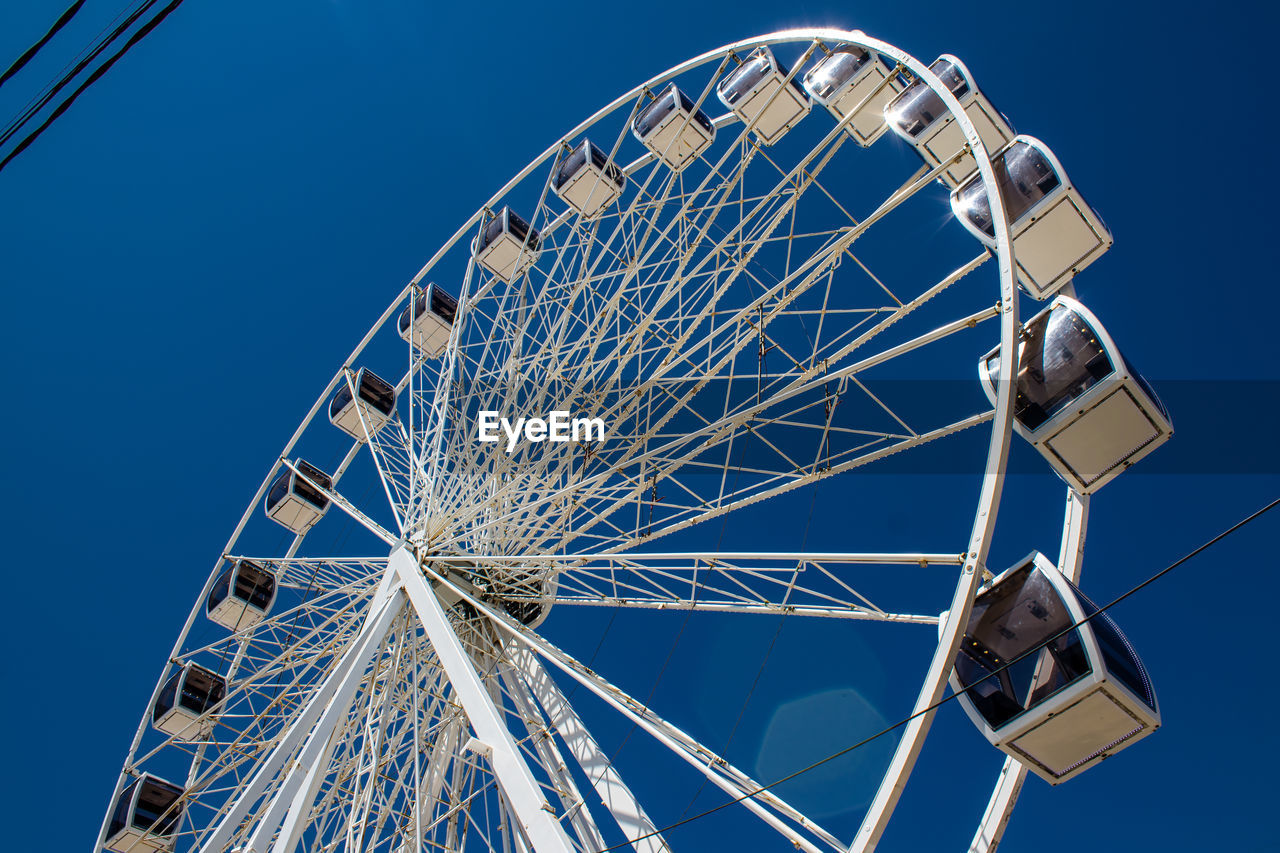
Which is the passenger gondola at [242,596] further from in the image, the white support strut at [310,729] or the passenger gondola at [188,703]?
the white support strut at [310,729]

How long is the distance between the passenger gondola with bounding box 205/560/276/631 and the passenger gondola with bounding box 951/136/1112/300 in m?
12.7

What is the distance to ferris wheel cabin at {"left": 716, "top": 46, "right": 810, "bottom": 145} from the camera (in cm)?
1120

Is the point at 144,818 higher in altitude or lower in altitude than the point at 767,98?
lower

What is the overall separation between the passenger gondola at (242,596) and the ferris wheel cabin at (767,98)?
11213mm

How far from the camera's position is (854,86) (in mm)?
10477

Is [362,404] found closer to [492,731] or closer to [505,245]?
[505,245]

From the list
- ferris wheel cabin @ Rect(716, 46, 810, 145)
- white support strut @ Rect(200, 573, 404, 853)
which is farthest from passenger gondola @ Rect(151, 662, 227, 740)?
ferris wheel cabin @ Rect(716, 46, 810, 145)

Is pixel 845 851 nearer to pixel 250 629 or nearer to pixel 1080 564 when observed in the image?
pixel 1080 564

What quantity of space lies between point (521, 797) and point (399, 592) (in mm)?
4217

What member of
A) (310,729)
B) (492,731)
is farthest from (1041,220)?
(310,729)

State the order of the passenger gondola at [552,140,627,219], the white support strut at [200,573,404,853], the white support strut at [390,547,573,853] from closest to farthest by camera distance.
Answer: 1. the white support strut at [390,547,573,853]
2. the white support strut at [200,573,404,853]
3. the passenger gondola at [552,140,627,219]

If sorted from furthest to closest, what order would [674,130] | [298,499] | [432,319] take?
[298,499] < [432,319] < [674,130]

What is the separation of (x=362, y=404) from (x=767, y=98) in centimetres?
867

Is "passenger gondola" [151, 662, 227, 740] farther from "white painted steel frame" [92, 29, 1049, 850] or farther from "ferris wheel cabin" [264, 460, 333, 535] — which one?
"ferris wheel cabin" [264, 460, 333, 535]
